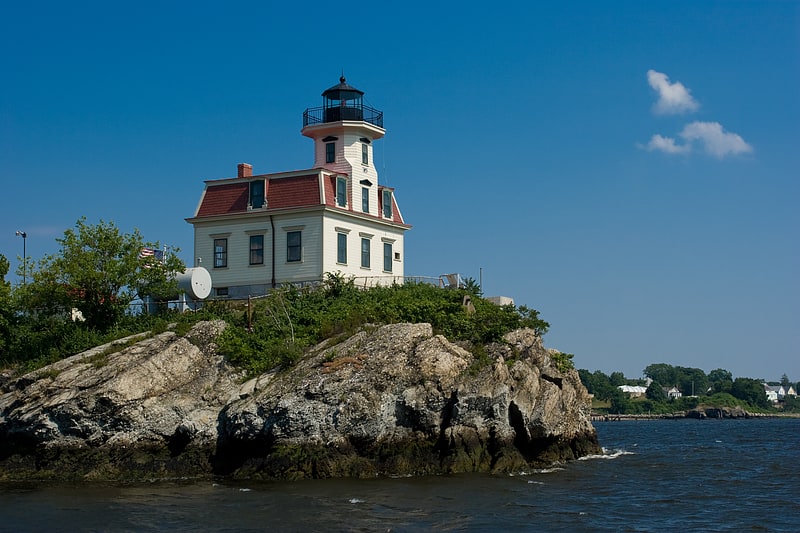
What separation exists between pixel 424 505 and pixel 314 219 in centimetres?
2005

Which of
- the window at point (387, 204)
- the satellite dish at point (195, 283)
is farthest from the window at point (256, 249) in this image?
the window at point (387, 204)

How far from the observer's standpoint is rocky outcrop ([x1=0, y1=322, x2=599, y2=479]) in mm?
31297

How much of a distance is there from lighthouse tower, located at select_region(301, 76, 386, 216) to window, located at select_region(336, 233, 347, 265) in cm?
204

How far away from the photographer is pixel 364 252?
45.9 m

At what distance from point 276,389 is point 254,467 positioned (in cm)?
269

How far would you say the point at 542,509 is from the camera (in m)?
26.3

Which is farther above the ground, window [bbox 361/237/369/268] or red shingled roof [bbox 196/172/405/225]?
red shingled roof [bbox 196/172/405/225]

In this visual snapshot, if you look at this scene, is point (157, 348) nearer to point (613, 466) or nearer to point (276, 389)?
point (276, 389)

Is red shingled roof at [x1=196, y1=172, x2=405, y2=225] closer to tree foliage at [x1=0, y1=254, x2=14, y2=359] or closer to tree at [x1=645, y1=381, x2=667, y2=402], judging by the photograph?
tree foliage at [x1=0, y1=254, x2=14, y2=359]

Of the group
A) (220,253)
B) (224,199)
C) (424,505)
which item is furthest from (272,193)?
(424,505)

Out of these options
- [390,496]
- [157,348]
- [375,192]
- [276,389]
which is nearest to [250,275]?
[375,192]

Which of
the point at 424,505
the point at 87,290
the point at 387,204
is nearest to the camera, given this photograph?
the point at 424,505

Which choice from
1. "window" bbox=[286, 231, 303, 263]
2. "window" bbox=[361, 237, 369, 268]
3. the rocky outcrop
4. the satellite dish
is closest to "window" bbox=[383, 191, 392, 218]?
"window" bbox=[361, 237, 369, 268]

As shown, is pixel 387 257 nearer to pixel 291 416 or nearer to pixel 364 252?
pixel 364 252
